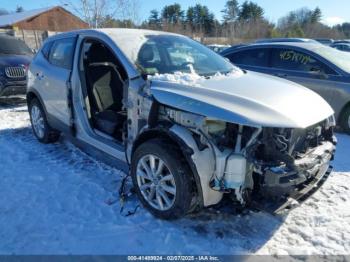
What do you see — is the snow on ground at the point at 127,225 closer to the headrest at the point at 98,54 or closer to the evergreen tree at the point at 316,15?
the headrest at the point at 98,54

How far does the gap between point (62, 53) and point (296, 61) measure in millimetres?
4299

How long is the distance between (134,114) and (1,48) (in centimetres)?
741

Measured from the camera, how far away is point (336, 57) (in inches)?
252

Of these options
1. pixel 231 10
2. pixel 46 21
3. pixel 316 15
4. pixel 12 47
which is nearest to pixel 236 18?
pixel 231 10

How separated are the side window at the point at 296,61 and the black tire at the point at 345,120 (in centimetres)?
73

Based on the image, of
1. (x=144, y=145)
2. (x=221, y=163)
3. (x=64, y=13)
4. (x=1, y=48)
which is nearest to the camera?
(x=221, y=163)

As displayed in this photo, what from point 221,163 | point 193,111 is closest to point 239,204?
point 221,163

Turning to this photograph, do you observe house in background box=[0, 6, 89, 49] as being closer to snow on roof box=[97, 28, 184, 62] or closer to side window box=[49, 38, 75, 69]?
side window box=[49, 38, 75, 69]

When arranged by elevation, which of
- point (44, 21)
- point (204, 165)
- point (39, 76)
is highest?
point (44, 21)

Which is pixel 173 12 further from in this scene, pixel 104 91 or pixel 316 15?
pixel 104 91

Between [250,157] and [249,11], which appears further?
[249,11]

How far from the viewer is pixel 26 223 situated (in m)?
3.23

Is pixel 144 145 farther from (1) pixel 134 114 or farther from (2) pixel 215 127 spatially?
(2) pixel 215 127

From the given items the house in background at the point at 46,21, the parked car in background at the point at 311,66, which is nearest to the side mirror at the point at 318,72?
the parked car in background at the point at 311,66
